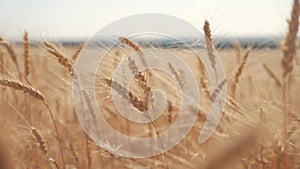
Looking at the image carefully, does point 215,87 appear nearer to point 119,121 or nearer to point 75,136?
point 75,136

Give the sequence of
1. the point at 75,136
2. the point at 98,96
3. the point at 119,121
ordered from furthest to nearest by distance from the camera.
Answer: the point at 119,121 → the point at 75,136 → the point at 98,96

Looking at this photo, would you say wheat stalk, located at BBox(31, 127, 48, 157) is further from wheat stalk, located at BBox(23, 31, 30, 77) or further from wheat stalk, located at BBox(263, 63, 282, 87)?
wheat stalk, located at BBox(263, 63, 282, 87)

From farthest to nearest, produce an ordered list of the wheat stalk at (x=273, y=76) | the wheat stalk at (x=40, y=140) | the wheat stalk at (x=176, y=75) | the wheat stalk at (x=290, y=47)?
1. the wheat stalk at (x=273, y=76)
2. the wheat stalk at (x=176, y=75)
3. the wheat stalk at (x=40, y=140)
4. the wheat stalk at (x=290, y=47)

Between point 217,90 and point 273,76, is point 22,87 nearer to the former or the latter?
point 217,90

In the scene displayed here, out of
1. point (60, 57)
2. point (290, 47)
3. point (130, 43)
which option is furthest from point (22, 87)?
point (290, 47)

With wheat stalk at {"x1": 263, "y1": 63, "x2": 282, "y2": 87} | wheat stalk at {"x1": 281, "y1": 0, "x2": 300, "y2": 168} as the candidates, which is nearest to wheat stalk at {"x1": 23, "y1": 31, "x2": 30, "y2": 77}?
wheat stalk at {"x1": 263, "y1": 63, "x2": 282, "y2": 87}

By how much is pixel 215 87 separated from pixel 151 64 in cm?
27

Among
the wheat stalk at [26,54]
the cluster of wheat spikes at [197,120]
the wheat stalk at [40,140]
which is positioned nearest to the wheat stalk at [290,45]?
the cluster of wheat spikes at [197,120]

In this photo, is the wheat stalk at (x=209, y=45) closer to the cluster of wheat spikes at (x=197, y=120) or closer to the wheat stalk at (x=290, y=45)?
the cluster of wheat spikes at (x=197, y=120)

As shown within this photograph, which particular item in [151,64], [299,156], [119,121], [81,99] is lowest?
[119,121]

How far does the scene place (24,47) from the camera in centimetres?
199

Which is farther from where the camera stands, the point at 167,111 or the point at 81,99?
the point at 167,111

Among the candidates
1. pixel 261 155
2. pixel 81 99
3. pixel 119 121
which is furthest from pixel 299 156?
pixel 119 121

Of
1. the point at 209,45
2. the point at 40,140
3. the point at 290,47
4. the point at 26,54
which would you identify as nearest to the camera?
the point at 290,47
